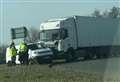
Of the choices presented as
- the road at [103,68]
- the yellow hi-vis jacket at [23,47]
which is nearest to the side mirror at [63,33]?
the yellow hi-vis jacket at [23,47]

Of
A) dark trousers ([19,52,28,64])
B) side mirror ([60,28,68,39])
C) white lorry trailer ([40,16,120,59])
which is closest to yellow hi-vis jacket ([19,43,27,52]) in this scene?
dark trousers ([19,52,28,64])

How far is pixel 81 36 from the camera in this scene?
41250 millimetres

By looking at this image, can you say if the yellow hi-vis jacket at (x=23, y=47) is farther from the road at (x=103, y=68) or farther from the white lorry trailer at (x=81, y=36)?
the road at (x=103, y=68)

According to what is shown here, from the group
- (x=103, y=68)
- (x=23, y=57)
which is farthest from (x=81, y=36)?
(x=103, y=68)

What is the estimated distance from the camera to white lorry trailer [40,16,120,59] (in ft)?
127

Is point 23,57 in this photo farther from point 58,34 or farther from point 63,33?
point 63,33

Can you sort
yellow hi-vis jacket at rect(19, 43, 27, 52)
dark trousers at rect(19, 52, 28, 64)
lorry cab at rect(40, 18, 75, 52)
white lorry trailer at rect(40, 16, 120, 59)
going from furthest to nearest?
white lorry trailer at rect(40, 16, 120, 59) < lorry cab at rect(40, 18, 75, 52) < dark trousers at rect(19, 52, 28, 64) < yellow hi-vis jacket at rect(19, 43, 27, 52)

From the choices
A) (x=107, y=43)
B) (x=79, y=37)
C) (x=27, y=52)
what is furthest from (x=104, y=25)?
(x=27, y=52)

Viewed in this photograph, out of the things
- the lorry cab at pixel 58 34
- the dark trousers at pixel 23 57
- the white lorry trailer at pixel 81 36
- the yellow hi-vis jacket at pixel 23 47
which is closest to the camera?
the yellow hi-vis jacket at pixel 23 47

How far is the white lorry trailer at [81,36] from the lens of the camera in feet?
127

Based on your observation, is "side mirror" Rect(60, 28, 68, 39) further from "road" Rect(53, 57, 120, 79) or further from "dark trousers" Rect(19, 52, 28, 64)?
"road" Rect(53, 57, 120, 79)

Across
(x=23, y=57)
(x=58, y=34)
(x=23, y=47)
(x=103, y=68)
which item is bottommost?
(x=23, y=57)

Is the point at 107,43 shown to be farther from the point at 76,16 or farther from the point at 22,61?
the point at 22,61

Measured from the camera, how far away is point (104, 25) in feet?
147
